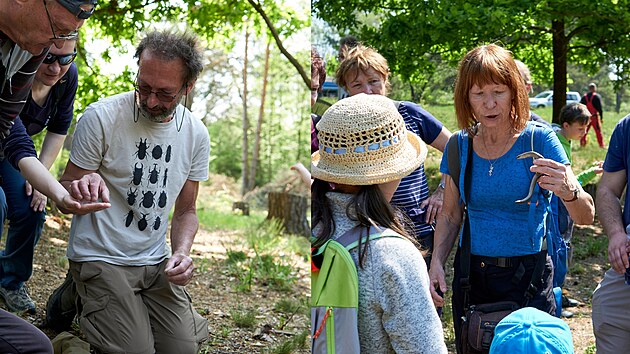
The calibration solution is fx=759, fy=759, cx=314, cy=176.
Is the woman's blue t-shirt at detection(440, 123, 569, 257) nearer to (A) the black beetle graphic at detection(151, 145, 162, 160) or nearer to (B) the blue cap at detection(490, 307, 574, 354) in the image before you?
(B) the blue cap at detection(490, 307, 574, 354)

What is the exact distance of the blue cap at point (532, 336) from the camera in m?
1.72

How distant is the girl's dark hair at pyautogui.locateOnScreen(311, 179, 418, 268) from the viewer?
81.1 inches

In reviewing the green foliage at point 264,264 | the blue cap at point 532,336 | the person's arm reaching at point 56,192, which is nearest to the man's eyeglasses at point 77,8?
the person's arm reaching at point 56,192

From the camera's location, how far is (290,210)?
10.2m

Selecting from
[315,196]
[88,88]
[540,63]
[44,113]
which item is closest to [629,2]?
[540,63]

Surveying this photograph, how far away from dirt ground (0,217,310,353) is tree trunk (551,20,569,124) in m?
4.16

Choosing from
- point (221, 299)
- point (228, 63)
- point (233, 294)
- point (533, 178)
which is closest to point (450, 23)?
point (233, 294)

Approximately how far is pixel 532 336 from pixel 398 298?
1.22 ft

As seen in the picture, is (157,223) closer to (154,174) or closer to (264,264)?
(154,174)

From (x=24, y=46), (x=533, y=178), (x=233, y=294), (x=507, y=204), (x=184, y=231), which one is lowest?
(x=233, y=294)

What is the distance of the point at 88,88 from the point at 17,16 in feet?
17.5

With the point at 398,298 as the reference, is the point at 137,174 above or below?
above

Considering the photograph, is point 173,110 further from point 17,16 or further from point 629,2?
point 629,2

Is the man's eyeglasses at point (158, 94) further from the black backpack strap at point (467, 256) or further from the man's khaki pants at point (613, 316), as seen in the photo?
the man's khaki pants at point (613, 316)
